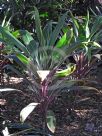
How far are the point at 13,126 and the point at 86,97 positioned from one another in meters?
1.11

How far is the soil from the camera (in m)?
2.98

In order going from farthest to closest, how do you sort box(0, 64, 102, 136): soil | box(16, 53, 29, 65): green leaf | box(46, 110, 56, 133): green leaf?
box(0, 64, 102, 136): soil → box(16, 53, 29, 65): green leaf → box(46, 110, 56, 133): green leaf

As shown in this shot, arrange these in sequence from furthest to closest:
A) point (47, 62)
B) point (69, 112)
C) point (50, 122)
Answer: point (69, 112) → point (47, 62) → point (50, 122)


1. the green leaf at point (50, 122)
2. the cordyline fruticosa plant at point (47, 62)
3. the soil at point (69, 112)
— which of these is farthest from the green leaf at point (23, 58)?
the green leaf at point (50, 122)

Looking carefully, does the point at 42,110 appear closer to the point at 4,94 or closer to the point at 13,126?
the point at 13,126

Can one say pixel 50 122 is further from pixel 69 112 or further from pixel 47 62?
pixel 69 112

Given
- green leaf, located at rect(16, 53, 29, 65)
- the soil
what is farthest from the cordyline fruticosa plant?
the soil

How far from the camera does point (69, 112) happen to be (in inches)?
128

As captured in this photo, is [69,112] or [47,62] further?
[69,112]

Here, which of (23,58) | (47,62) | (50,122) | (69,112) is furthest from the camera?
(69,112)

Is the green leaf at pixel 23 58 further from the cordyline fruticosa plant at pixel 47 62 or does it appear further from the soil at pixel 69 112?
the soil at pixel 69 112

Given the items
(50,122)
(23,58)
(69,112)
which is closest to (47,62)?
(23,58)

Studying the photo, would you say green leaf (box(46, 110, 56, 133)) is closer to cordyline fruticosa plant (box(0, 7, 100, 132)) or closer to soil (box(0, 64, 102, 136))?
cordyline fruticosa plant (box(0, 7, 100, 132))

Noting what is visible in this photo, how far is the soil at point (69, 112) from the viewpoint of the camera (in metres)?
2.98
